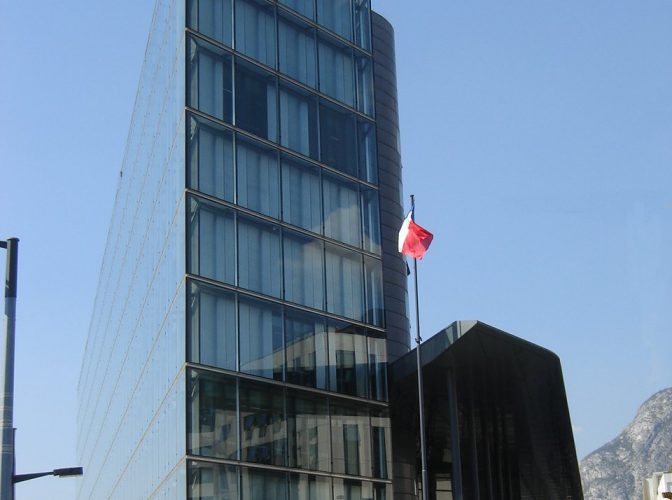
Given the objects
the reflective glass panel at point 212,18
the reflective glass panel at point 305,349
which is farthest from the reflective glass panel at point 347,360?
the reflective glass panel at point 212,18

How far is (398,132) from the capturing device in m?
60.7

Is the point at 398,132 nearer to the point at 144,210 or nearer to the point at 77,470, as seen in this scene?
the point at 144,210

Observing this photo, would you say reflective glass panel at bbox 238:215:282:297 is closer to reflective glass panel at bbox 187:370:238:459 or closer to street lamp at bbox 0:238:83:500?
reflective glass panel at bbox 187:370:238:459

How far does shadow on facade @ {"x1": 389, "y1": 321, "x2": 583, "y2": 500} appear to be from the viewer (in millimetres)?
39844

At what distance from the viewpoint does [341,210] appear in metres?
39.3

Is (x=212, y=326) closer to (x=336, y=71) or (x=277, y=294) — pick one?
(x=277, y=294)

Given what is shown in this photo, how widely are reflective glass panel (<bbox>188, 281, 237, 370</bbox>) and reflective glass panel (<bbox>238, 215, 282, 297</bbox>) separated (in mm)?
1106

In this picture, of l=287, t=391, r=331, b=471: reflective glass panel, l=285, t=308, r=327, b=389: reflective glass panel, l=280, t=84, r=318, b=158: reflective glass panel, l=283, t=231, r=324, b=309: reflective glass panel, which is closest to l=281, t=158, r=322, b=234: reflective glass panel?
l=283, t=231, r=324, b=309: reflective glass panel

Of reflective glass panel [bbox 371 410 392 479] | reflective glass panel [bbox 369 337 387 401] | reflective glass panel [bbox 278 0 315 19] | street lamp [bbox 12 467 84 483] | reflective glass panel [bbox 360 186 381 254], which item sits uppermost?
reflective glass panel [bbox 278 0 315 19]

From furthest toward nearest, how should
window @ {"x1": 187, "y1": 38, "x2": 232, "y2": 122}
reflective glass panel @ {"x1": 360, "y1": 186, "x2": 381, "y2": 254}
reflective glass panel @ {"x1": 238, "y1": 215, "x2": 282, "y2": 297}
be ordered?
reflective glass panel @ {"x1": 360, "y1": 186, "x2": 381, "y2": 254}
window @ {"x1": 187, "y1": 38, "x2": 232, "y2": 122}
reflective glass panel @ {"x1": 238, "y1": 215, "x2": 282, "y2": 297}

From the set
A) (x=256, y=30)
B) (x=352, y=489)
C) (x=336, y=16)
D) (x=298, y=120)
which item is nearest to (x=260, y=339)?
(x=352, y=489)

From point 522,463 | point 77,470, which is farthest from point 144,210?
point 77,470

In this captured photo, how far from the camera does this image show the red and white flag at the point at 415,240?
3406 centimetres

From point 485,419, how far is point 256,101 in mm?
19462
